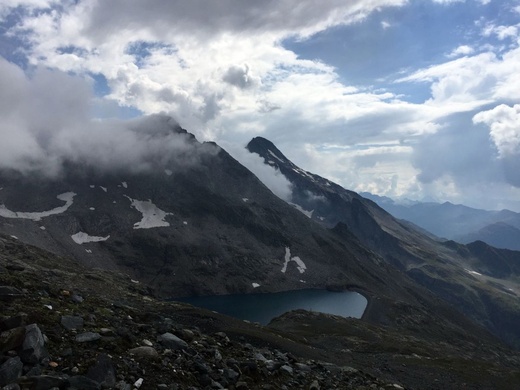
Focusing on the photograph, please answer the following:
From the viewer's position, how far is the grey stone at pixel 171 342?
Result: 19.9m

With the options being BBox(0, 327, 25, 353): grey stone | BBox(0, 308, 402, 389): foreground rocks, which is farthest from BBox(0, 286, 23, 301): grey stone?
BBox(0, 327, 25, 353): grey stone

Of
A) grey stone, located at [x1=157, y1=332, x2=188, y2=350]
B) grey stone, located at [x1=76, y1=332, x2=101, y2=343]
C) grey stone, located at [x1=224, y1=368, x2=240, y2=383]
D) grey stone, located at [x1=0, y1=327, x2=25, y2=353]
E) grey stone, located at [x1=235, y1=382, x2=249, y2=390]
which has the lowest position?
grey stone, located at [x1=235, y1=382, x2=249, y2=390]

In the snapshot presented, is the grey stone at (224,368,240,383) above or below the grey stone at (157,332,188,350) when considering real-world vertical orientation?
below

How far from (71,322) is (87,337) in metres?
1.65

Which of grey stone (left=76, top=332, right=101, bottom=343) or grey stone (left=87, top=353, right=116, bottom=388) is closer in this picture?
grey stone (left=87, top=353, right=116, bottom=388)

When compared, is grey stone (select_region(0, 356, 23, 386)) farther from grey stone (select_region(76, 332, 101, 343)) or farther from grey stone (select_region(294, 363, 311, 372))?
grey stone (select_region(294, 363, 311, 372))

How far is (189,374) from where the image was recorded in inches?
682

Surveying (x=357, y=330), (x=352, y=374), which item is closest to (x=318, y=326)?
(x=357, y=330)

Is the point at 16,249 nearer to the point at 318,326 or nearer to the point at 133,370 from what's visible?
the point at 318,326

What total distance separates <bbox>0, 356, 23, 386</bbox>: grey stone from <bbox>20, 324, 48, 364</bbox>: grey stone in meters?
0.50

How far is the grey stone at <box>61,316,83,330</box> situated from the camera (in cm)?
1733

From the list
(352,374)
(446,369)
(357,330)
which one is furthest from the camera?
(357,330)

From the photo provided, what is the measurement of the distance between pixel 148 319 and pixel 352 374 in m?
18.0

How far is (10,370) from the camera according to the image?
12.8 metres
